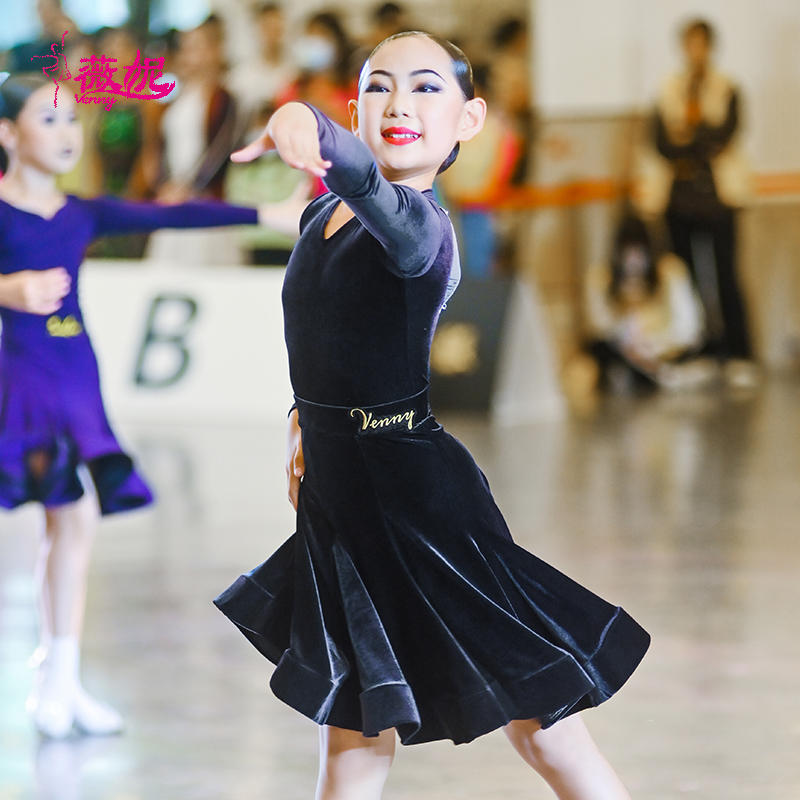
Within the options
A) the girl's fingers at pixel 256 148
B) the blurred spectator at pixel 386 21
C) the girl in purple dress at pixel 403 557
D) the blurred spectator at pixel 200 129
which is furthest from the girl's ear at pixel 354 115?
the blurred spectator at pixel 386 21

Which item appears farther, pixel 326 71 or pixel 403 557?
pixel 326 71

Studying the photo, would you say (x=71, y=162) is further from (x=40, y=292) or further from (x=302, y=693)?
(x=302, y=693)

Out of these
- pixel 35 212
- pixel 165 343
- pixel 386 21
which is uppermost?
pixel 386 21

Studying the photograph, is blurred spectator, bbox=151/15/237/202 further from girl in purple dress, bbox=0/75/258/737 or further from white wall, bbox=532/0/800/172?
girl in purple dress, bbox=0/75/258/737

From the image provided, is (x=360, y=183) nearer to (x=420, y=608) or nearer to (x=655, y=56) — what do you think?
(x=420, y=608)

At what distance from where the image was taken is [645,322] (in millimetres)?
8078

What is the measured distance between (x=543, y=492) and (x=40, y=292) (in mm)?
2804

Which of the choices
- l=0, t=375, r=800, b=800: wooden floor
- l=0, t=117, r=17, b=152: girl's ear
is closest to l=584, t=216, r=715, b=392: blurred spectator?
l=0, t=375, r=800, b=800: wooden floor

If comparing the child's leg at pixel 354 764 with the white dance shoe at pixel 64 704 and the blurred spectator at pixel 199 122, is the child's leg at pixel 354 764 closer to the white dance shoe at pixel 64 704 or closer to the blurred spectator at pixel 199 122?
the white dance shoe at pixel 64 704

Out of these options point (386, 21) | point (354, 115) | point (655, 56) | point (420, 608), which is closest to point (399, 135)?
point (354, 115)

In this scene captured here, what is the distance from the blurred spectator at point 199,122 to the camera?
7203 mm

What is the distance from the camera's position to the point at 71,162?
2.74 m

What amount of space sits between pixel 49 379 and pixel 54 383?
0.01 meters

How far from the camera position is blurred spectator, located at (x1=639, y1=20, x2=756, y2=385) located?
7992 millimetres
